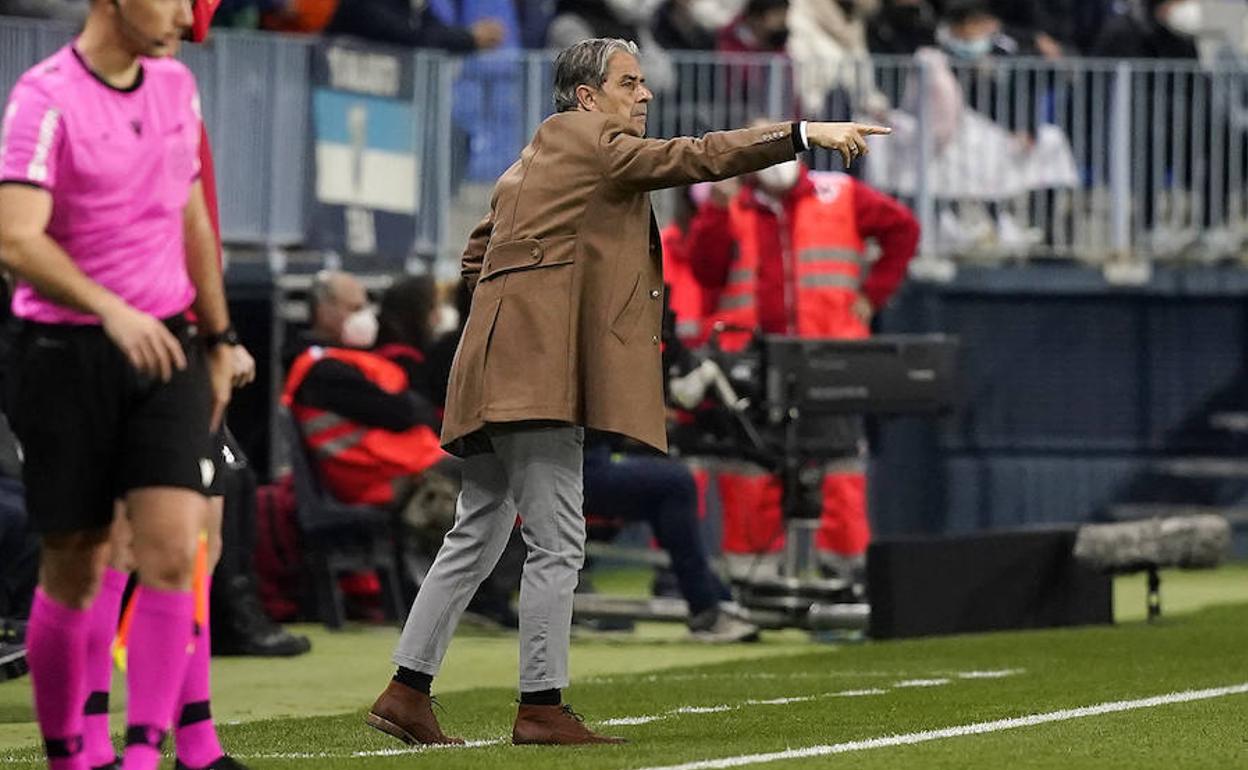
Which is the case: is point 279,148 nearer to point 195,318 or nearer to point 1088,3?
point 1088,3

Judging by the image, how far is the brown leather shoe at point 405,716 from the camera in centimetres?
786

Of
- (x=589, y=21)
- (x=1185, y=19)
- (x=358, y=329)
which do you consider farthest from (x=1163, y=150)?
(x=358, y=329)

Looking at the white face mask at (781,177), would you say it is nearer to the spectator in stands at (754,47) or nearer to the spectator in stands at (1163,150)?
the spectator in stands at (754,47)

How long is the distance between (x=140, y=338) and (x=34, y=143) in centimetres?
45

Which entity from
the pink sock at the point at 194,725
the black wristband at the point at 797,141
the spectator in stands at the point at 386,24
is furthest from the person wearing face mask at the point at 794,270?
the pink sock at the point at 194,725

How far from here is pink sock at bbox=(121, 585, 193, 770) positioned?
20.6 ft

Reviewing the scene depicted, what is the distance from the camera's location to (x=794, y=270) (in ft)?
46.1

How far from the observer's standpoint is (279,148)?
15336 millimetres

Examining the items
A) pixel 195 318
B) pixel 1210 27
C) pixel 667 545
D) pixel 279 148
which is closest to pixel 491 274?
pixel 195 318

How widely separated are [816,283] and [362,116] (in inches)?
113

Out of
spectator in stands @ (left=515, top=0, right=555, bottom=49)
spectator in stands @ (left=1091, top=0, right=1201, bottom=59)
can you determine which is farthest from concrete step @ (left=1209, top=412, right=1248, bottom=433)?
spectator in stands @ (left=515, top=0, right=555, bottom=49)

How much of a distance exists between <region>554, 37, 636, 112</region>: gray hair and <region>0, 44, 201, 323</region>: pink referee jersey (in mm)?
1901

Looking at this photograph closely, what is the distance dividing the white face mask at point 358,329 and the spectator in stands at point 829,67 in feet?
14.8

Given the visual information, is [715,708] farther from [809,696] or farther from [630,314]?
[630,314]
